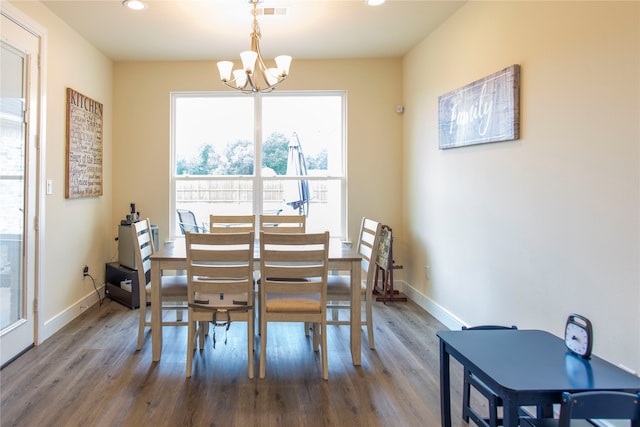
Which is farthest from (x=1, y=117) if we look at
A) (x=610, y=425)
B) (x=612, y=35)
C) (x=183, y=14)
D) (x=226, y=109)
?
(x=610, y=425)

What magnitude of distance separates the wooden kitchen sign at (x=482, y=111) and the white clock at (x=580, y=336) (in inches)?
50.9

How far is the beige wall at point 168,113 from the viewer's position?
13.9 ft

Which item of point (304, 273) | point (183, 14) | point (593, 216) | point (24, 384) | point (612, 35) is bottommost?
point (24, 384)

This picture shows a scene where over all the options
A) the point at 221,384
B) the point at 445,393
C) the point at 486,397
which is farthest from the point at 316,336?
the point at 486,397

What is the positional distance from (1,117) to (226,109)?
7.30ft

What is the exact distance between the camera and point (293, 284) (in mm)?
2309

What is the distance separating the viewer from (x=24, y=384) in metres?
2.22

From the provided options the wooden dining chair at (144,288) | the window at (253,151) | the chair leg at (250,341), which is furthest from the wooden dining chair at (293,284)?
the window at (253,151)

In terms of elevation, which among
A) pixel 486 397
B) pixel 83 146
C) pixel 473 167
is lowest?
pixel 486 397

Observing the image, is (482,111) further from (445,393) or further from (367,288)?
(445,393)

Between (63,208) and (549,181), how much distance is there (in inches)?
148

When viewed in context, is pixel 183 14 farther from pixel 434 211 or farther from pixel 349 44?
pixel 434 211

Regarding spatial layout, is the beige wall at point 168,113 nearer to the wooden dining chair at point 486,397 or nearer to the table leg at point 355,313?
the table leg at point 355,313

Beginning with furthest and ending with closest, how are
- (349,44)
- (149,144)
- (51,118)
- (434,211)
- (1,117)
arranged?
(149,144), (349,44), (434,211), (51,118), (1,117)
